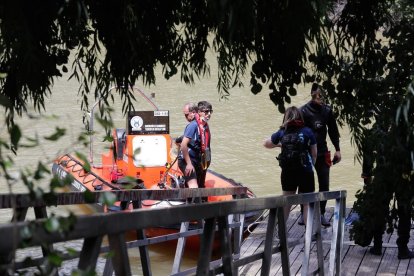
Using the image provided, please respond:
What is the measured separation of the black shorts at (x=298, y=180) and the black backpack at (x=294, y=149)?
0.07 m

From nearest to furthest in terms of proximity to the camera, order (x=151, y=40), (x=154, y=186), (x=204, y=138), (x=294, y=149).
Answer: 1. (x=151, y=40)
2. (x=294, y=149)
3. (x=204, y=138)
4. (x=154, y=186)

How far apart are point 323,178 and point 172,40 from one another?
4.94 meters

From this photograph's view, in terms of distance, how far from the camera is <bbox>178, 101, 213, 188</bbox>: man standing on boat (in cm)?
1003

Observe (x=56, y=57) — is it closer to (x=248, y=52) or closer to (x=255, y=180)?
(x=248, y=52)

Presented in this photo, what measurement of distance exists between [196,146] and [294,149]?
231 cm

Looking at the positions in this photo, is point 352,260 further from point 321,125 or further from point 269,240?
point 269,240

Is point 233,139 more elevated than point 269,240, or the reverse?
point 269,240

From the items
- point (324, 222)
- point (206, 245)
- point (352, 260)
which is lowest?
point (352, 260)

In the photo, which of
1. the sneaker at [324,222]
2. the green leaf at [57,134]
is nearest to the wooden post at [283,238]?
the green leaf at [57,134]

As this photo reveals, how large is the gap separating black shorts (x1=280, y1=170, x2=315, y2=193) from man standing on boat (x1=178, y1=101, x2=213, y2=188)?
6.63ft

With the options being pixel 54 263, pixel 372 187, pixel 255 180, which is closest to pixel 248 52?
pixel 54 263

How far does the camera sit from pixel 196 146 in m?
10.2

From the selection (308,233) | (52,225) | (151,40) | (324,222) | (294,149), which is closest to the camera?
(52,225)

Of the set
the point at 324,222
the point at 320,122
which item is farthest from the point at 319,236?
the point at 324,222
